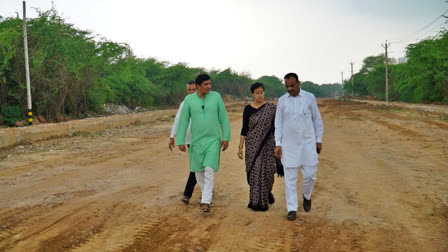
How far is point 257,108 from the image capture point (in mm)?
4984

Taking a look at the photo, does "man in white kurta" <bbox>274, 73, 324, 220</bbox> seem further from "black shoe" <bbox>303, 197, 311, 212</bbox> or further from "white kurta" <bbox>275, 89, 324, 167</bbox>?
"black shoe" <bbox>303, 197, 311, 212</bbox>

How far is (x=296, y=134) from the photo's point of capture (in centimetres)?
462

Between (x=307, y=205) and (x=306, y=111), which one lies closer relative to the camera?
(x=306, y=111)

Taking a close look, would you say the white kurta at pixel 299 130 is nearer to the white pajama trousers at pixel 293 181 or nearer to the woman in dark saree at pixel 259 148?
the white pajama trousers at pixel 293 181

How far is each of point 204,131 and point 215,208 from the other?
968mm

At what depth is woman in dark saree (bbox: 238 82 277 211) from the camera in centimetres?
482

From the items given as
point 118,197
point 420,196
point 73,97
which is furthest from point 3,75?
point 420,196

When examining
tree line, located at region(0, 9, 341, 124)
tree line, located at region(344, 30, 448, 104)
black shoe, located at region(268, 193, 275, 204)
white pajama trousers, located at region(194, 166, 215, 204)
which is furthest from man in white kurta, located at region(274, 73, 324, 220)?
tree line, located at region(344, 30, 448, 104)

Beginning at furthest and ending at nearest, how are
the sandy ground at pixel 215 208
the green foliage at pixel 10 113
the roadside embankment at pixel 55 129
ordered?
the green foliage at pixel 10 113
the roadside embankment at pixel 55 129
the sandy ground at pixel 215 208

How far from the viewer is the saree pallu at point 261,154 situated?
4812mm

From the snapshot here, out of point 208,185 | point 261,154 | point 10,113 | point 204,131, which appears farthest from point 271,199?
point 10,113

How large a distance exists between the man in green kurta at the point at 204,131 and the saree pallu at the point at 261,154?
0.34 meters

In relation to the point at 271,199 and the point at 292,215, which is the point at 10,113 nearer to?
the point at 271,199

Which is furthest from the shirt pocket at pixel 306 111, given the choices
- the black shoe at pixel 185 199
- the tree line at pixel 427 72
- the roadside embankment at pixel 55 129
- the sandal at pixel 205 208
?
the tree line at pixel 427 72
